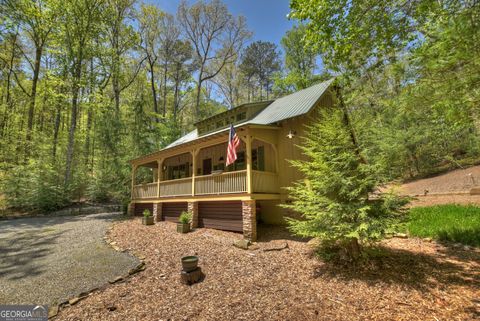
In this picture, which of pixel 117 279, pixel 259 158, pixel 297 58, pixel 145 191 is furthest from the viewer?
pixel 297 58

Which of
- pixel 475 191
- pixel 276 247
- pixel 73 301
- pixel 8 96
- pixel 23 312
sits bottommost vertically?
pixel 23 312

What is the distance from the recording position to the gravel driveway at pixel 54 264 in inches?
193

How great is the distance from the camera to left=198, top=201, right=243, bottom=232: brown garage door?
912cm

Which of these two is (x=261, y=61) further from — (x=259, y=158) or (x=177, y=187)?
(x=177, y=187)

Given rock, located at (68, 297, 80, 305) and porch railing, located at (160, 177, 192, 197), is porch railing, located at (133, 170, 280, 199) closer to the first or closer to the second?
porch railing, located at (160, 177, 192, 197)

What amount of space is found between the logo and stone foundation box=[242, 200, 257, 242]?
5368mm

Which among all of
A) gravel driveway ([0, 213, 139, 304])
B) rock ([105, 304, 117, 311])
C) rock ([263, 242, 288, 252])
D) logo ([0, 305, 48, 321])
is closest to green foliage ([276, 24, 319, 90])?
rock ([263, 242, 288, 252])

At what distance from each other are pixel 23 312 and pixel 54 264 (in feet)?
7.40

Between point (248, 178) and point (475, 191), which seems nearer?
point (248, 178)

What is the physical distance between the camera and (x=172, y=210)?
12234mm

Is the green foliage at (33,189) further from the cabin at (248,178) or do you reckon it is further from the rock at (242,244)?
the rock at (242,244)

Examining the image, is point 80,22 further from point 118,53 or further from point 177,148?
point 177,148

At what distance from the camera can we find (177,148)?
11562mm

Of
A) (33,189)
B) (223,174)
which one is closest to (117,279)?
(223,174)
